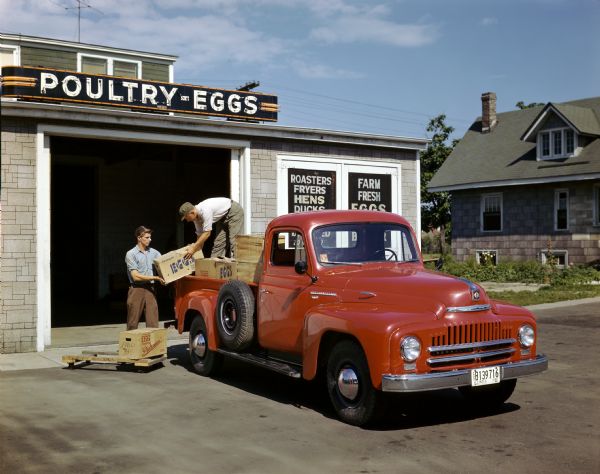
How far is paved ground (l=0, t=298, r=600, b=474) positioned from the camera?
5477mm

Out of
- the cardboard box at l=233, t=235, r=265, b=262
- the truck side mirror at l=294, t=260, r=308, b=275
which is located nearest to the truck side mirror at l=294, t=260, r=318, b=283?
Answer: the truck side mirror at l=294, t=260, r=308, b=275

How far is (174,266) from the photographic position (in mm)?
10039

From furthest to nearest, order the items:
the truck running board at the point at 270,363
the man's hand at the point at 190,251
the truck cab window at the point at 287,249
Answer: the man's hand at the point at 190,251, the truck cab window at the point at 287,249, the truck running board at the point at 270,363

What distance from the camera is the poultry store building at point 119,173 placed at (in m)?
11.5

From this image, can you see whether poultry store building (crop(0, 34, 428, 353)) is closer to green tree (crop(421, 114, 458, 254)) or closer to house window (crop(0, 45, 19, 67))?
house window (crop(0, 45, 19, 67))

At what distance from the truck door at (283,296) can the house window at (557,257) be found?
2158 cm

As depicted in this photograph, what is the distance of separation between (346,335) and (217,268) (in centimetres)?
324

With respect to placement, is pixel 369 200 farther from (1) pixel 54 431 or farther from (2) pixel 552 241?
(2) pixel 552 241

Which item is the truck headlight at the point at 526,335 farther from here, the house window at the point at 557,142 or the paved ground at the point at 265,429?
the house window at the point at 557,142

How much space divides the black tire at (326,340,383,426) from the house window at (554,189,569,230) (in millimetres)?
23874

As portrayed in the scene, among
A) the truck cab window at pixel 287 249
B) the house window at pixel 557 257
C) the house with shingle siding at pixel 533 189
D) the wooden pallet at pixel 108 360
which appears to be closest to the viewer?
the truck cab window at pixel 287 249

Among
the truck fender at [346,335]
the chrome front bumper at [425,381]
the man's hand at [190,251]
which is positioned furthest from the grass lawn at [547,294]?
the chrome front bumper at [425,381]

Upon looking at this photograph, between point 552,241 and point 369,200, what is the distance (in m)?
16.0

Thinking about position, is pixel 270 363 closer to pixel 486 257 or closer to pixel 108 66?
pixel 108 66
